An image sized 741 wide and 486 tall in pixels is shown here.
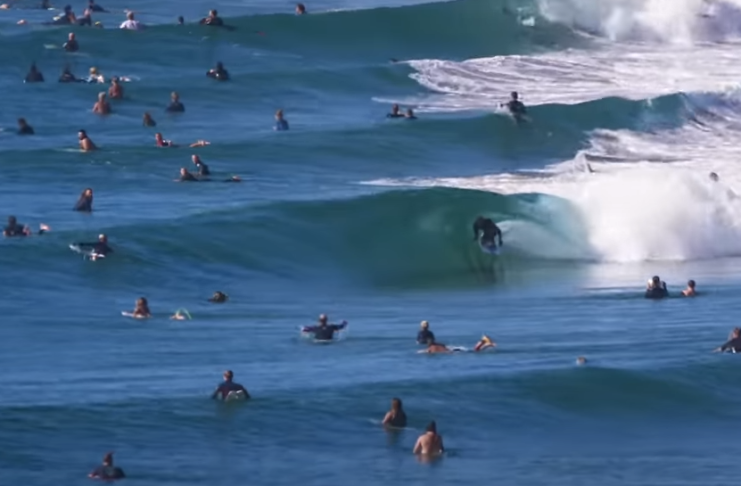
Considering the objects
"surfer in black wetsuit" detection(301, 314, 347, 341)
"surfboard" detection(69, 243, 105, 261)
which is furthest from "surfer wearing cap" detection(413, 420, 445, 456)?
"surfboard" detection(69, 243, 105, 261)

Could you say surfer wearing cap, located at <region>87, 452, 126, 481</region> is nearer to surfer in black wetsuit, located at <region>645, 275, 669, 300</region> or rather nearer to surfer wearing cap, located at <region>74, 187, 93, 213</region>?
surfer in black wetsuit, located at <region>645, 275, 669, 300</region>

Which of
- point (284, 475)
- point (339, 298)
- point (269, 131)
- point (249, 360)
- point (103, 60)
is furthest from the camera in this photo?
point (103, 60)

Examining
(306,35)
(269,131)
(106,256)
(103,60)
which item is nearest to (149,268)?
(106,256)

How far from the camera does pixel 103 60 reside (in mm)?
64375

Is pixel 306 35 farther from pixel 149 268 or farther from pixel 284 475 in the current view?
pixel 284 475

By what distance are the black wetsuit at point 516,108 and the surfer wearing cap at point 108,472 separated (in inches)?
1365

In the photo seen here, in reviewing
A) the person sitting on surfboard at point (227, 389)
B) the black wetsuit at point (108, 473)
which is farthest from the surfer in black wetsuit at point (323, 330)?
the black wetsuit at point (108, 473)

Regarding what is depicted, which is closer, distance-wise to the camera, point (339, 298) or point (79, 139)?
point (339, 298)

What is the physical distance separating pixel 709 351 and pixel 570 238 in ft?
39.4

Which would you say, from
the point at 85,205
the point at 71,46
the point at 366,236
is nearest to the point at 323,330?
the point at 366,236

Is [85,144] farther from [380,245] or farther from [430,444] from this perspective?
[430,444]

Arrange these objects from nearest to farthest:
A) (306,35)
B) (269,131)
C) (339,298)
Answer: (339,298) < (269,131) < (306,35)

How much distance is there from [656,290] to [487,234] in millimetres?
6976

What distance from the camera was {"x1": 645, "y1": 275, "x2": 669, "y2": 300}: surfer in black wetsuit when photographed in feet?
121
